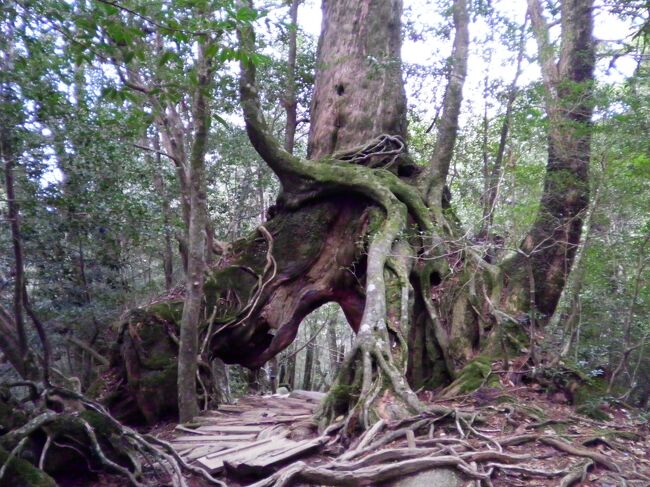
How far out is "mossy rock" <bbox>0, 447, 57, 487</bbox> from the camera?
311 centimetres

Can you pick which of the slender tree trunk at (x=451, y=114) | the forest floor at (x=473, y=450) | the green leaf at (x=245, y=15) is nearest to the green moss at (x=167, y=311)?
the forest floor at (x=473, y=450)

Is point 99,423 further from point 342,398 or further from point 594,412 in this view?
point 594,412

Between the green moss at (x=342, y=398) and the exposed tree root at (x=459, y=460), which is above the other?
the green moss at (x=342, y=398)

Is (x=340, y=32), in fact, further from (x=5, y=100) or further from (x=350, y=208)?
(x=5, y=100)

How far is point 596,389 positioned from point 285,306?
13.1ft

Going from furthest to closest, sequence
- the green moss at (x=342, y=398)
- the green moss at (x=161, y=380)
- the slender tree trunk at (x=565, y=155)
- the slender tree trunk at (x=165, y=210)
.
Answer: the slender tree trunk at (x=165, y=210) < the green moss at (x=161, y=380) < the slender tree trunk at (x=565, y=155) < the green moss at (x=342, y=398)

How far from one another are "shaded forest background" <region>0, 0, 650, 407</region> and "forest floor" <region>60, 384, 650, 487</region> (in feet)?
3.17

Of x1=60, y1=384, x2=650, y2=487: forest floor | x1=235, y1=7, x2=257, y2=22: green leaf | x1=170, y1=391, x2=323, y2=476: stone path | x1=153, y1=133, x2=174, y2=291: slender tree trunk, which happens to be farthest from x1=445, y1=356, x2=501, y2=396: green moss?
x1=153, y1=133, x2=174, y2=291: slender tree trunk

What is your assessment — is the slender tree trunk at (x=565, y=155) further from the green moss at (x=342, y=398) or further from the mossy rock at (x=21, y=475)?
the mossy rock at (x=21, y=475)

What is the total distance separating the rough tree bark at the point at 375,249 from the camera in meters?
5.27

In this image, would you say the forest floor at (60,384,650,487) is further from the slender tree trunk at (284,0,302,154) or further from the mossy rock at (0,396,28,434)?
the slender tree trunk at (284,0,302,154)

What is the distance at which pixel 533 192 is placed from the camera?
5992 mm

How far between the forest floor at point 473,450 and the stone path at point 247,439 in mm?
14

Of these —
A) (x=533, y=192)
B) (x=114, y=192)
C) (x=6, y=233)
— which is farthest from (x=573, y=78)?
(x=6, y=233)
